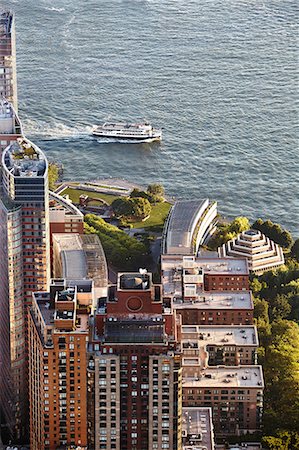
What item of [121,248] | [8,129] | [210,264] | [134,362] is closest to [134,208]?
[121,248]

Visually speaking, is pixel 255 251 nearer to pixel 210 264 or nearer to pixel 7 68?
pixel 210 264

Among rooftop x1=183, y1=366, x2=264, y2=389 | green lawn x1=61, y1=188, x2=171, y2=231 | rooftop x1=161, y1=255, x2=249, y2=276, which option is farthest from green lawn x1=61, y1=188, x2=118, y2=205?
rooftop x1=183, y1=366, x2=264, y2=389

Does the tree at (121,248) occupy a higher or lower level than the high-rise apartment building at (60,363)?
higher

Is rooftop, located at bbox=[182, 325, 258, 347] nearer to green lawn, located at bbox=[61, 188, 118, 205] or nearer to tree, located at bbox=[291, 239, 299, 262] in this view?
tree, located at bbox=[291, 239, 299, 262]

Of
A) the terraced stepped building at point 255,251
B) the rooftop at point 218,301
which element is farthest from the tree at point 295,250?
the rooftop at point 218,301

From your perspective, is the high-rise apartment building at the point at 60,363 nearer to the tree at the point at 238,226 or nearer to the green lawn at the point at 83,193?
the tree at the point at 238,226
